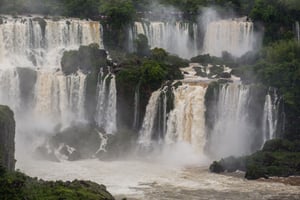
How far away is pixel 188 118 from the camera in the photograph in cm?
4662

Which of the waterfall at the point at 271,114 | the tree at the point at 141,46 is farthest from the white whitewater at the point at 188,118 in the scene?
the tree at the point at 141,46

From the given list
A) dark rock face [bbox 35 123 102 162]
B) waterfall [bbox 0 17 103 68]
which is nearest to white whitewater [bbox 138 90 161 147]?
dark rock face [bbox 35 123 102 162]

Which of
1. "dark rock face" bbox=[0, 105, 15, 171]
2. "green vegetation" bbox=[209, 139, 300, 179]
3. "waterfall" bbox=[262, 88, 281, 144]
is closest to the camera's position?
"dark rock face" bbox=[0, 105, 15, 171]

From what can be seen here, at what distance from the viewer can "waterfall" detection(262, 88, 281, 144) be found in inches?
1746

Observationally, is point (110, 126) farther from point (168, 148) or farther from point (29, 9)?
point (29, 9)

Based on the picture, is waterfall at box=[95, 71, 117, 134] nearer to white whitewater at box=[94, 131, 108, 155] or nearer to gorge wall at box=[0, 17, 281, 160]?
gorge wall at box=[0, 17, 281, 160]

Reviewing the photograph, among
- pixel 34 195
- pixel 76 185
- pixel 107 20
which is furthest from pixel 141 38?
pixel 34 195

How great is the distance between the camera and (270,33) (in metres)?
58.4

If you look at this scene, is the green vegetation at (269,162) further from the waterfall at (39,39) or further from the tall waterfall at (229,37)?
the tall waterfall at (229,37)

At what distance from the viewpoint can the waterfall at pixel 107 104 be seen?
48219mm

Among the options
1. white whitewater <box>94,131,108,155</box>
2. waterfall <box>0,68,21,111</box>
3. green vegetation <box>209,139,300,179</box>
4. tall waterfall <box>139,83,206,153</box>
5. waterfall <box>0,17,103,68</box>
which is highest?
waterfall <box>0,17,103,68</box>

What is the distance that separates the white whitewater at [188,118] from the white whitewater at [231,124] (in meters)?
0.84

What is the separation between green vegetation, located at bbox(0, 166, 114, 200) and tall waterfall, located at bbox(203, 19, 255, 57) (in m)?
28.0

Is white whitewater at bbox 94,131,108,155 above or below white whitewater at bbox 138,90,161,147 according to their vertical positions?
below
